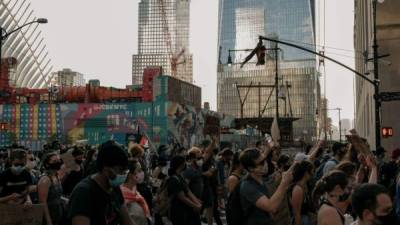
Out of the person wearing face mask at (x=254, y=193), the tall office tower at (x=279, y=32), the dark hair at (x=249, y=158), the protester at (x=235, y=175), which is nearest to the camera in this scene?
the person wearing face mask at (x=254, y=193)

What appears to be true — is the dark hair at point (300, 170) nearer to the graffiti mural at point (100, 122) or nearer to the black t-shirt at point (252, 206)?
the black t-shirt at point (252, 206)

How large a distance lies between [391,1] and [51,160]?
31.4 meters

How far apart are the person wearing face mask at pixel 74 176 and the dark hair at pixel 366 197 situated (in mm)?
5999

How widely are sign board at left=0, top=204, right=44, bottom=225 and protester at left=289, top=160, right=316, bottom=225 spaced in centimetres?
287

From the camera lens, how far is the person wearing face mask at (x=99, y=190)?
4.43m

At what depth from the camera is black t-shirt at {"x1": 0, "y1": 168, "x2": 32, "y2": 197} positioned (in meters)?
7.16

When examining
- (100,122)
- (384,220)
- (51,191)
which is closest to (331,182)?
(384,220)

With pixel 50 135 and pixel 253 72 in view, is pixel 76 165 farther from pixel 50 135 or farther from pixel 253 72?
pixel 253 72

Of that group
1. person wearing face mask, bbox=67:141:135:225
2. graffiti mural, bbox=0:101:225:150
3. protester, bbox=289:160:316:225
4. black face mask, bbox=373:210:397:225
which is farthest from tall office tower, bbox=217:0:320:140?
black face mask, bbox=373:210:397:225

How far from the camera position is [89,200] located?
4453 mm

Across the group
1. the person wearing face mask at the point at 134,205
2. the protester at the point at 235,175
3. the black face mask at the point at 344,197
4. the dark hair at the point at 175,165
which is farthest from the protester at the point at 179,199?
the black face mask at the point at 344,197

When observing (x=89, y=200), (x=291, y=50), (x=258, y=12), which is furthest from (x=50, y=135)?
(x=89, y=200)

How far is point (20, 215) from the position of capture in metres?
6.23

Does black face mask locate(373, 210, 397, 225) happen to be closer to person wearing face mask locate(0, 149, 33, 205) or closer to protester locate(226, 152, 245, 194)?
protester locate(226, 152, 245, 194)
